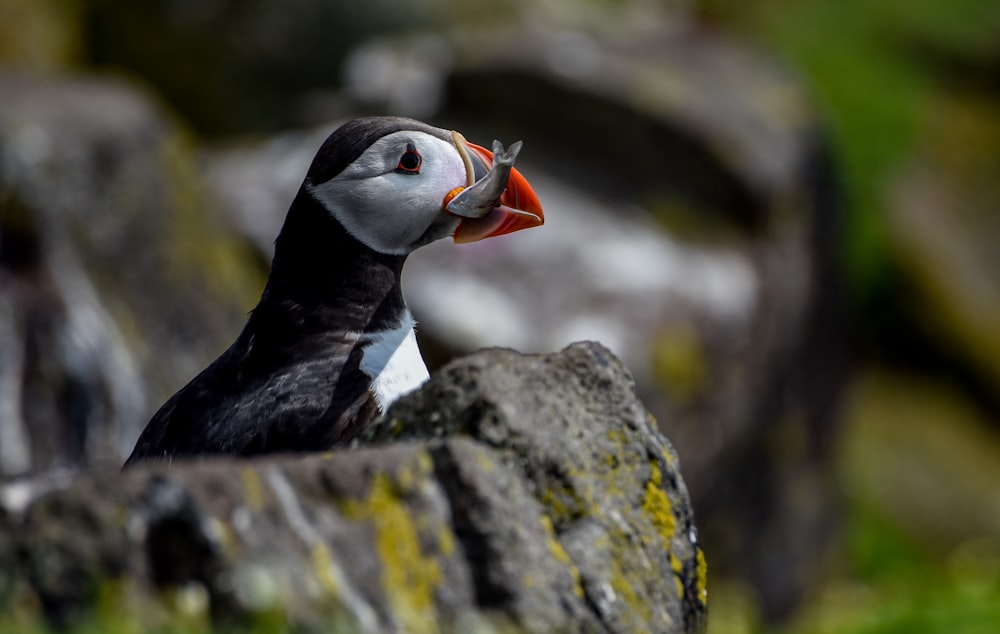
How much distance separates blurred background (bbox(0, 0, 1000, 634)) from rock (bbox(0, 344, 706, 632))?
437cm

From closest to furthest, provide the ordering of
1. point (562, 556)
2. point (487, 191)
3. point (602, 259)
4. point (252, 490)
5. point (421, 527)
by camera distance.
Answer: point (252, 490), point (421, 527), point (562, 556), point (487, 191), point (602, 259)

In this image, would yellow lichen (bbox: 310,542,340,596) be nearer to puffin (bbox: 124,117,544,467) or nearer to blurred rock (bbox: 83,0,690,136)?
puffin (bbox: 124,117,544,467)

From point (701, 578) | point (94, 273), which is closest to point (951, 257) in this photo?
point (94, 273)

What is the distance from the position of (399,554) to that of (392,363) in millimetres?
1143

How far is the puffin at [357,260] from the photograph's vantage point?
345 centimetres

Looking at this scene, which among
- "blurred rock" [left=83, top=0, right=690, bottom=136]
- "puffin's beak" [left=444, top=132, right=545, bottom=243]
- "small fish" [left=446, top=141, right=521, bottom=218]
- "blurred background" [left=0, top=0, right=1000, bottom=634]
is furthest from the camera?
"blurred rock" [left=83, top=0, right=690, bottom=136]

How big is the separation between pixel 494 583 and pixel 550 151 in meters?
8.07

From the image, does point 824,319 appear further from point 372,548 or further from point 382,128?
point 372,548


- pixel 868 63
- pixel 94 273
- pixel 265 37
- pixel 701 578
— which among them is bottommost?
pixel 868 63

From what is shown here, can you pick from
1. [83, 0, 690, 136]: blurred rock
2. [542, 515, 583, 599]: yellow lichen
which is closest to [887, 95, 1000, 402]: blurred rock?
Answer: [83, 0, 690, 136]: blurred rock

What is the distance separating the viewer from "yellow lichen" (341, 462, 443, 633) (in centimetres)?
242

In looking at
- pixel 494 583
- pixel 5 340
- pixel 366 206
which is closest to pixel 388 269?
pixel 366 206

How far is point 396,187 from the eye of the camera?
3.62m

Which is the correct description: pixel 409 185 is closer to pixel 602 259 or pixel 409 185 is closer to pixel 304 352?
pixel 304 352
